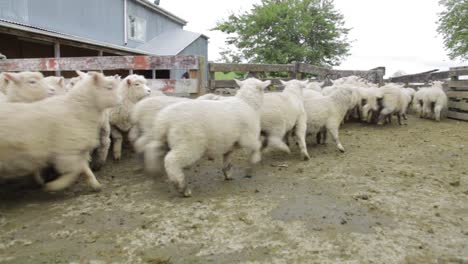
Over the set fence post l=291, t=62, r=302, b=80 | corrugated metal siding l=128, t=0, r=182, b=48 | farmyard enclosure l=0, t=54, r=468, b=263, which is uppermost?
corrugated metal siding l=128, t=0, r=182, b=48

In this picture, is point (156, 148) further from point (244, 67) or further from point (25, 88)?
point (244, 67)

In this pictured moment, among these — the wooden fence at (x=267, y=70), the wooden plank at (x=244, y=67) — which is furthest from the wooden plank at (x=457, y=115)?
the wooden plank at (x=244, y=67)

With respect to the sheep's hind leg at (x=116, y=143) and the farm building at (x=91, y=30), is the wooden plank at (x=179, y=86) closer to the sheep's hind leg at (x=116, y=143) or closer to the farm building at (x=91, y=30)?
the sheep's hind leg at (x=116, y=143)

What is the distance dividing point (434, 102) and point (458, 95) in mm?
998

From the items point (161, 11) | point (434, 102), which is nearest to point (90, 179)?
point (434, 102)

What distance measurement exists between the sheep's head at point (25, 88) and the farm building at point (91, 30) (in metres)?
6.94

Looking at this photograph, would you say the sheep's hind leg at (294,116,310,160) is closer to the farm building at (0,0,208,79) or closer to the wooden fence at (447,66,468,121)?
the wooden fence at (447,66,468,121)

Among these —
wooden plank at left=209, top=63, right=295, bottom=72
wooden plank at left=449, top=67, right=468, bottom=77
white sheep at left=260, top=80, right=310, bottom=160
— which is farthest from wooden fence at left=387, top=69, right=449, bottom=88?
white sheep at left=260, top=80, right=310, bottom=160

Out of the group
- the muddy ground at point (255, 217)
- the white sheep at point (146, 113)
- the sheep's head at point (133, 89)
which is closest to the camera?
the muddy ground at point (255, 217)

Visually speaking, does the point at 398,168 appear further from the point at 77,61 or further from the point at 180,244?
the point at 77,61

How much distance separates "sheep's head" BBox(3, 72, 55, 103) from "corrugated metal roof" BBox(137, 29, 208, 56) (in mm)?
17917

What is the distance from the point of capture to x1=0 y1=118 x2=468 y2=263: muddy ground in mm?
2850

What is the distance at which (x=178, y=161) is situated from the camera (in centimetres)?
396

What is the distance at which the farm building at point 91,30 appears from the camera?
42.9 ft
